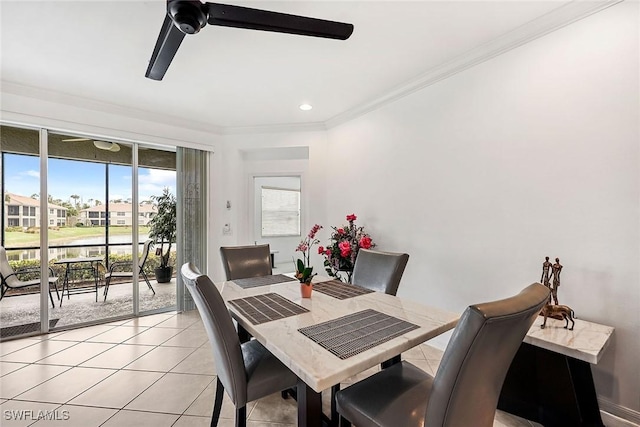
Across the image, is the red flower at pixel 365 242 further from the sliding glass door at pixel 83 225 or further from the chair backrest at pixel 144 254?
the chair backrest at pixel 144 254

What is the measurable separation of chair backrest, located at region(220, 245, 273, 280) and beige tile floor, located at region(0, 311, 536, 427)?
85cm

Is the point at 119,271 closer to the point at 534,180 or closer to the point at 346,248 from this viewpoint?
the point at 346,248

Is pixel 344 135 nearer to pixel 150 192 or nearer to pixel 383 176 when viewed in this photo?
pixel 383 176

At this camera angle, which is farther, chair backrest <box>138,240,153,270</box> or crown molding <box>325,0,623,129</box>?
chair backrest <box>138,240,153,270</box>

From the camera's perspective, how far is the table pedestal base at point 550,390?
1626mm

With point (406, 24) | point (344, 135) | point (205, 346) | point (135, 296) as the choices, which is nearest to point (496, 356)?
point (406, 24)

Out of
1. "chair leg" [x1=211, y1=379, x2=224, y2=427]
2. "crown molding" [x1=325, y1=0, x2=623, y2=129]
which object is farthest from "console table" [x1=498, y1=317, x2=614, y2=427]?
"crown molding" [x1=325, y1=0, x2=623, y2=129]

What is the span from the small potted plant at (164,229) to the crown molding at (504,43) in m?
3.15

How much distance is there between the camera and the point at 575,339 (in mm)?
1579

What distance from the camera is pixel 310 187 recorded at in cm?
426

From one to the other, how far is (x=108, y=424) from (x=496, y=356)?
2308mm

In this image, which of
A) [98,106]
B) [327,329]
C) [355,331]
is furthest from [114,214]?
[355,331]

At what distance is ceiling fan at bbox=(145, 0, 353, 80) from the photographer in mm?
1359

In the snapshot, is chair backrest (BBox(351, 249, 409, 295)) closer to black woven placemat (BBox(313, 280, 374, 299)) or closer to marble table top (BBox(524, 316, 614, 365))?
black woven placemat (BBox(313, 280, 374, 299))
